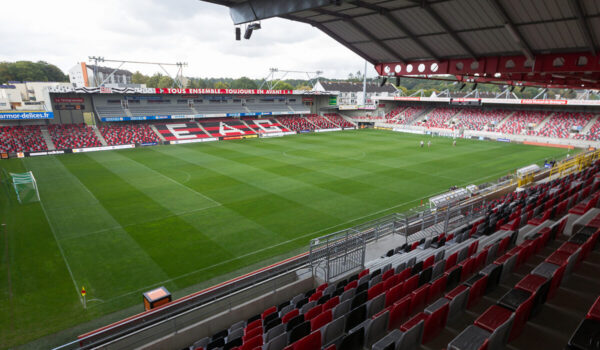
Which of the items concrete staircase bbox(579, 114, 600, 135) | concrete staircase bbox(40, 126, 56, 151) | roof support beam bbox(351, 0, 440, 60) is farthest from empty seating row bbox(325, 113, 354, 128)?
roof support beam bbox(351, 0, 440, 60)

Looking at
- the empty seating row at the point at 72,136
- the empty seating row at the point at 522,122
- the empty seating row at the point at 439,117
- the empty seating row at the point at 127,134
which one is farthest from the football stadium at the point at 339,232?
the empty seating row at the point at 439,117

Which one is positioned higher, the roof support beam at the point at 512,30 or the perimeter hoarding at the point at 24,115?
the roof support beam at the point at 512,30

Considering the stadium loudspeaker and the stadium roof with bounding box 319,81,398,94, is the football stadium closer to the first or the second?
the stadium loudspeaker

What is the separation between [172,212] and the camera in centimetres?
2048

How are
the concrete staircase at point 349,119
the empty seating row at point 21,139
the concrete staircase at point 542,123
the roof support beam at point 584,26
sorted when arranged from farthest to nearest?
the concrete staircase at point 349,119
the concrete staircase at point 542,123
the empty seating row at point 21,139
the roof support beam at point 584,26

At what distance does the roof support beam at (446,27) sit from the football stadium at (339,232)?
0.09m

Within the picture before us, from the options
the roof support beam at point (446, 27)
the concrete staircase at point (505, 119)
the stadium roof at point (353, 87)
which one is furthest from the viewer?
the stadium roof at point (353, 87)

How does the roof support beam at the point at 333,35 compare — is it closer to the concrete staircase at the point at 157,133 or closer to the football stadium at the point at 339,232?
the football stadium at the point at 339,232

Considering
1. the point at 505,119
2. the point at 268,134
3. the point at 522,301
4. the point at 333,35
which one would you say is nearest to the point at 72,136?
the point at 268,134

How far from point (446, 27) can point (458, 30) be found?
1.57 feet

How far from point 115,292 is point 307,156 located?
89.8 feet

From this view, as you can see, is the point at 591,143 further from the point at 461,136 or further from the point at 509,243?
the point at 509,243

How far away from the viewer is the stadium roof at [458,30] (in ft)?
25.5

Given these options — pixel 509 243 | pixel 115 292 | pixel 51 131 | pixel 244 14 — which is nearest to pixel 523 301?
pixel 509 243
